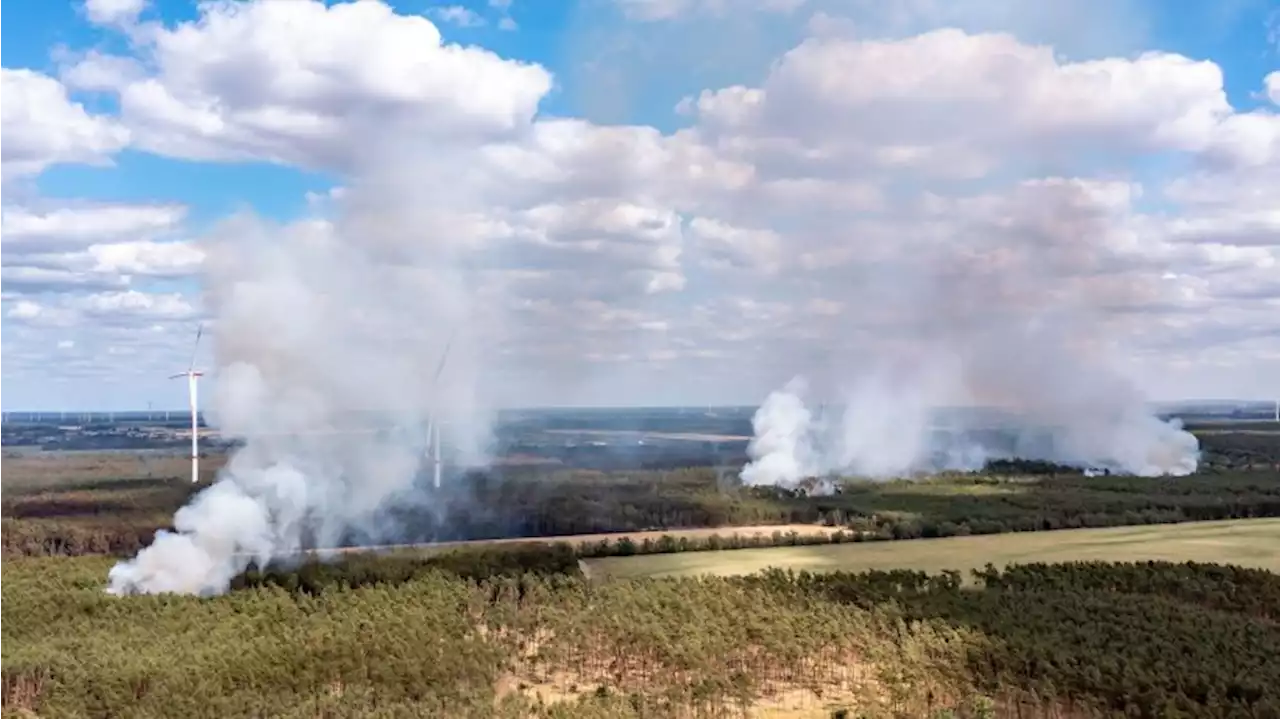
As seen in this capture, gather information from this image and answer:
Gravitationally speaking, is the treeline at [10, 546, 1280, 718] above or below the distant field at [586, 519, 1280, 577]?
above

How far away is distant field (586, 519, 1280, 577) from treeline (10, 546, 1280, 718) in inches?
503

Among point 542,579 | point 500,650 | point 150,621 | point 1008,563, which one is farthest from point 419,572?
point 1008,563

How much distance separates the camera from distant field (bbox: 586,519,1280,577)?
8169 cm

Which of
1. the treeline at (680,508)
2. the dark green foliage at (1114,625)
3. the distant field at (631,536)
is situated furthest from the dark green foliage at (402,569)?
the dark green foliage at (1114,625)

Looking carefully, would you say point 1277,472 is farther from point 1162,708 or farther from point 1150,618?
point 1162,708

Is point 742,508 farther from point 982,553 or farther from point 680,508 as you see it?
point 982,553

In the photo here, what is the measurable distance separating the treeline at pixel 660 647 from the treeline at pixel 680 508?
1174 inches

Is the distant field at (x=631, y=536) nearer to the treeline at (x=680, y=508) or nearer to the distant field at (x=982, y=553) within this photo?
the treeline at (x=680, y=508)

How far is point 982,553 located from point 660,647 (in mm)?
45735

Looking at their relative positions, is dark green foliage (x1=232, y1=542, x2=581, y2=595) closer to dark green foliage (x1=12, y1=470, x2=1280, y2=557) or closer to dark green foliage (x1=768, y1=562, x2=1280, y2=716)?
dark green foliage (x1=12, y1=470, x2=1280, y2=557)

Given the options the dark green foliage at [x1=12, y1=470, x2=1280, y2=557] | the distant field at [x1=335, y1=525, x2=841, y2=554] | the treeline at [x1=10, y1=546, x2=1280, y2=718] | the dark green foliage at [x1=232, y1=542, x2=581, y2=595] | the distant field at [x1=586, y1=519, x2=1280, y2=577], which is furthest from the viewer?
the dark green foliage at [x1=12, y1=470, x2=1280, y2=557]

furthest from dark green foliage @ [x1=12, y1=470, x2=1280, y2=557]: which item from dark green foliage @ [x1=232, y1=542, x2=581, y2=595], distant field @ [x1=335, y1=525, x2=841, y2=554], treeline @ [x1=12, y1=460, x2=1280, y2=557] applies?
dark green foliage @ [x1=232, y1=542, x2=581, y2=595]

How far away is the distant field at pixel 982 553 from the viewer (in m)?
81.7

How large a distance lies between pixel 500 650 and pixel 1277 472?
13815 cm
